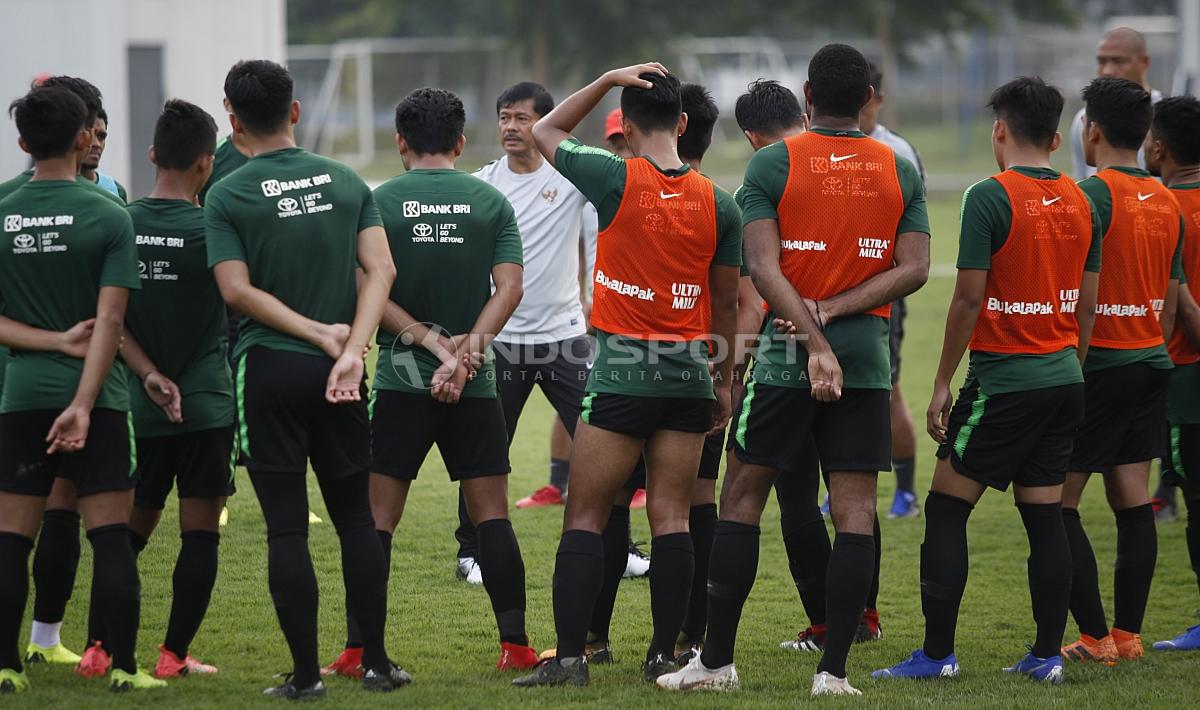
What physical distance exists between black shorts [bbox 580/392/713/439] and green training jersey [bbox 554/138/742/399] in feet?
0.08

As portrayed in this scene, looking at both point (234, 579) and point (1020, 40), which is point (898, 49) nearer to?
point (1020, 40)

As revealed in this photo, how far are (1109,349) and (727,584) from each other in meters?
1.92

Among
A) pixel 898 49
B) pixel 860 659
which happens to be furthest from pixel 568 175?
pixel 898 49

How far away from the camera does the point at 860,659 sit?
5676mm

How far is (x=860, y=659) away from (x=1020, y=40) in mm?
45572

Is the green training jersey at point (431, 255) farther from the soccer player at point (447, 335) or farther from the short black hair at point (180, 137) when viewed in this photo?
the short black hair at point (180, 137)

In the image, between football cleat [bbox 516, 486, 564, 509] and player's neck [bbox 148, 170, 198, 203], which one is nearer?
player's neck [bbox 148, 170, 198, 203]

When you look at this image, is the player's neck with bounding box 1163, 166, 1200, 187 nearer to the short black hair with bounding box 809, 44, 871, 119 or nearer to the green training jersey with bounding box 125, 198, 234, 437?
the short black hair with bounding box 809, 44, 871, 119

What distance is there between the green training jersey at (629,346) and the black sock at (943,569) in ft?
3.58

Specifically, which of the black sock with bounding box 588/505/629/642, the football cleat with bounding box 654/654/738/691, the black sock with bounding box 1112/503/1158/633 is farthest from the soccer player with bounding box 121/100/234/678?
the black sock with bounding box 1112/503/1158/633

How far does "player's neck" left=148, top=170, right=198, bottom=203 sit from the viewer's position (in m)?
4.98

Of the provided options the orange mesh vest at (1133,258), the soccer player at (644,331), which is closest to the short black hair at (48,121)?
the soccer player at (644,331)

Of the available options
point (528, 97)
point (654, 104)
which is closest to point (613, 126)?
point (528, 97)

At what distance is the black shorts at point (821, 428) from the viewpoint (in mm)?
5020
